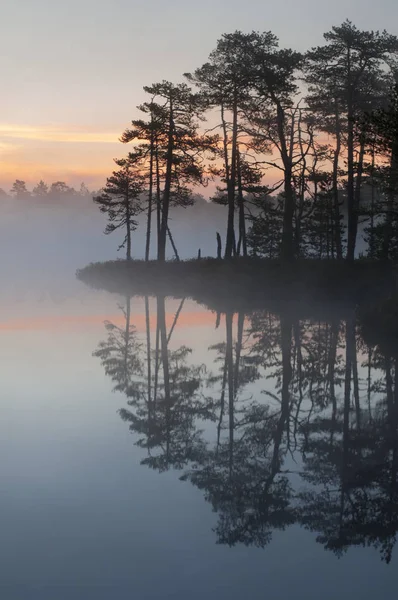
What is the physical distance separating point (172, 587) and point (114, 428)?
4.66 meters

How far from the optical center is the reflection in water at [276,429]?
6555mm

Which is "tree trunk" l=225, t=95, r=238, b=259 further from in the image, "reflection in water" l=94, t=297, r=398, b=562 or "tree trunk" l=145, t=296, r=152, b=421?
"reflection in water" l=94, t=297, r=398, b=562

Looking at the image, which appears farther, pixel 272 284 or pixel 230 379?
pixel 272 284

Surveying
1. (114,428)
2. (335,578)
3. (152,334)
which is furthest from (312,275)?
(335,578)

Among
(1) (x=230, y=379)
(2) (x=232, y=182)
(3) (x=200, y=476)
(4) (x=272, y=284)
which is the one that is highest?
(2) (x=232, y=182)

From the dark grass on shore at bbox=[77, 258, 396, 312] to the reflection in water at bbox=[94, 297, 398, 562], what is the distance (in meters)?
11.6

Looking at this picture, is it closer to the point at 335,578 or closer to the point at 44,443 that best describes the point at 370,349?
the point at 44,443

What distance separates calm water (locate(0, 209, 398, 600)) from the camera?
5.37 metres

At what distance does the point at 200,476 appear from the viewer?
7.65 m

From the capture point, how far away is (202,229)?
199 m

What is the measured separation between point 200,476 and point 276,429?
2452mm

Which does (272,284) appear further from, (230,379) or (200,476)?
(200,476)

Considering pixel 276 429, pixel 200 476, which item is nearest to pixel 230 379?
pixel 276 429

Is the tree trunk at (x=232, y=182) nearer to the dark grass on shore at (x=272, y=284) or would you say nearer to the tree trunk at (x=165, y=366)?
the dark grass on shore at (x=272, y=284)
